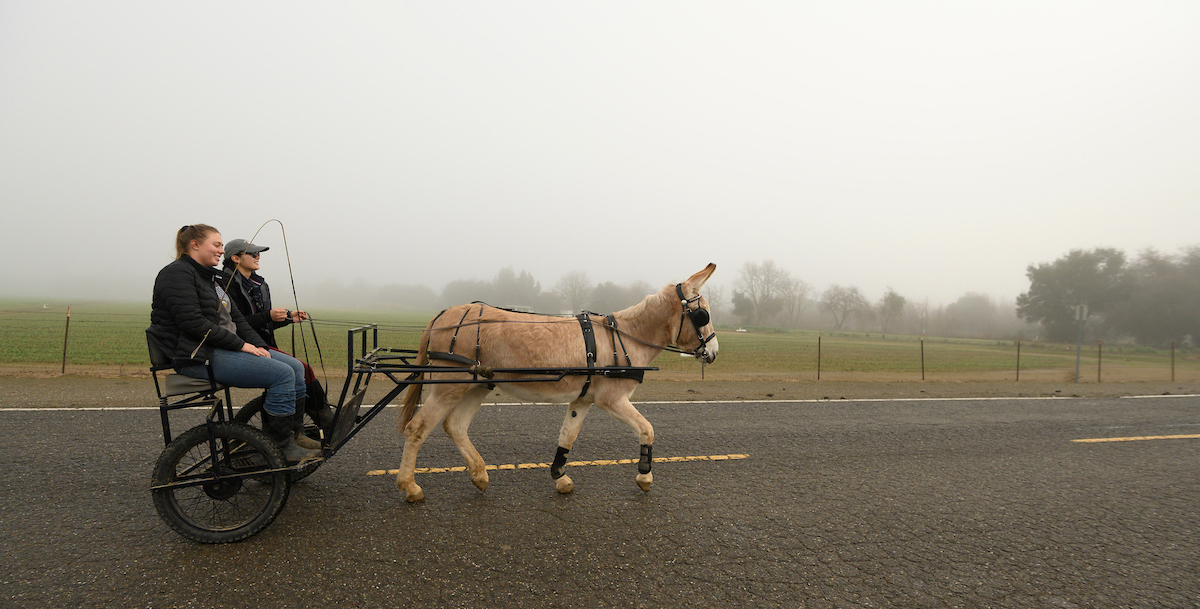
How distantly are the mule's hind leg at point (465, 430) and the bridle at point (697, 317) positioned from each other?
6.11ft

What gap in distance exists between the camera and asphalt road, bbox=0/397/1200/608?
2.81m

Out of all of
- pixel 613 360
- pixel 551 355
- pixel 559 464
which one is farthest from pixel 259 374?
pixel 613 360

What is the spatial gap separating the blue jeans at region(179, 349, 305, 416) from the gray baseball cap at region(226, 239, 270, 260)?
1.03 m

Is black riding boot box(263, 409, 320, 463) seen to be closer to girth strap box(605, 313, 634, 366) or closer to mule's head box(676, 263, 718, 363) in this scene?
girth strap box(605, 313, 634, 366)

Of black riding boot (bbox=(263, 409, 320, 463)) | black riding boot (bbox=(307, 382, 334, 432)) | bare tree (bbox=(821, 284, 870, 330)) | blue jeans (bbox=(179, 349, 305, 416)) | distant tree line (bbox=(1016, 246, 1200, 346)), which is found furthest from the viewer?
bare tree (bbox=(821, 284, 870, 330))

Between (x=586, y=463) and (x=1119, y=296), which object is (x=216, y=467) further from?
(x=1119, y=296)

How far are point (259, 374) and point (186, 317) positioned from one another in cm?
55

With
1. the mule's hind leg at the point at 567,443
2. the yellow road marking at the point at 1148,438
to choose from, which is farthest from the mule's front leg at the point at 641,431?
the yellow road marking at the point at 1148,438

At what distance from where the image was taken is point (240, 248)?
13.3ft

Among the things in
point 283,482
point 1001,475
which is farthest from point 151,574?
point 1001,475

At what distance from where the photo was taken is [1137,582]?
123 inches

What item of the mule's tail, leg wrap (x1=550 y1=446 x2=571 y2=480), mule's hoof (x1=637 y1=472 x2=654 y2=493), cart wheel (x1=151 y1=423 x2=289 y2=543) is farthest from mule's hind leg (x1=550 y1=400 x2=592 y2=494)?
cart wheel (x1=151 y1=423 x2=289 y2=543)

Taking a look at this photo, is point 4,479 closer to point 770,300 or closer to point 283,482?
point 283,482

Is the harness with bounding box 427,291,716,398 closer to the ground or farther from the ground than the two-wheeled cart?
farther from the ground
